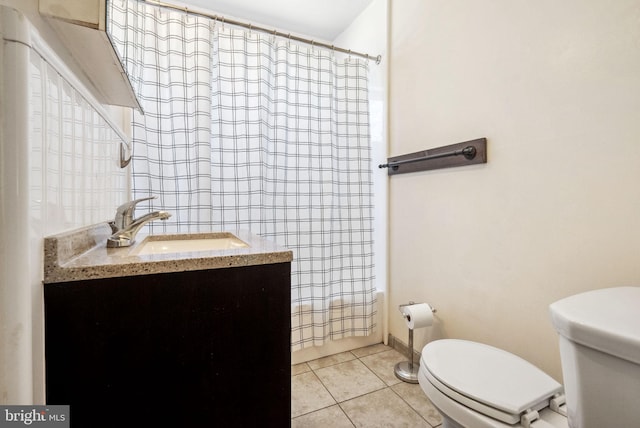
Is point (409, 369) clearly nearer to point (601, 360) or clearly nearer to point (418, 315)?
point (418, 315)

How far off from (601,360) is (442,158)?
3.64 feet

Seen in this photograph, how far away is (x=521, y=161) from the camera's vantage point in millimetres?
1185

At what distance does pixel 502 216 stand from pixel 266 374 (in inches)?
46.1

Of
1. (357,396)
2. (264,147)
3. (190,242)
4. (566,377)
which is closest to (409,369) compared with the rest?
(357,396)

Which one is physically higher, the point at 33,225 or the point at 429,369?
the point at 33,225

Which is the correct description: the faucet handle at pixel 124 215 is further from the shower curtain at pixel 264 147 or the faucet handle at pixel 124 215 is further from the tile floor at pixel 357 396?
the tile floor at pixel 357 396

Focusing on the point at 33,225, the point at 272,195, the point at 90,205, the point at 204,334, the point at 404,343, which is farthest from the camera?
the point at 404,343

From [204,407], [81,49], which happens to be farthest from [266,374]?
[81,49]

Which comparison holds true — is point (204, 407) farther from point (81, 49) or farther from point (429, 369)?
point (81, 49)

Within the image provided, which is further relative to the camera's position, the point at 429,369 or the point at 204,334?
the point at 429,369

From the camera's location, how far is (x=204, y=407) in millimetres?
706

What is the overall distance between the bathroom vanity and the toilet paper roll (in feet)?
3.02

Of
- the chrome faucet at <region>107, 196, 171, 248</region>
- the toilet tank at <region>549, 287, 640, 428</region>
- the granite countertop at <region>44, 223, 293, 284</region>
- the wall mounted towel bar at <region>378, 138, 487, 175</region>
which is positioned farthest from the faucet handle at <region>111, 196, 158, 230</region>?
the wall mounted towel bar at <region>378, 138, 487, 175</region>

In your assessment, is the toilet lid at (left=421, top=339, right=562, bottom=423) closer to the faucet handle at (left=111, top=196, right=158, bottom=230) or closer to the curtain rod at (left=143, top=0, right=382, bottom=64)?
the faucet handle at (left=111, top=196, right=158, bottom=230)
